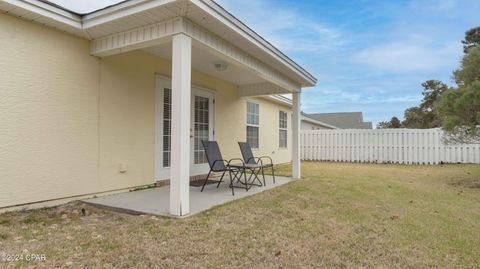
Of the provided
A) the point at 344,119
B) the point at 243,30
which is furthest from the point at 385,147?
the point at 344,119

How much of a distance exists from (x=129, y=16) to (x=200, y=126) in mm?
3585

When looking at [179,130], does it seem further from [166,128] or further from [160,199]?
[166,128]

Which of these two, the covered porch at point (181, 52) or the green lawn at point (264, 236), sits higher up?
the covered porch at point (181, 52)

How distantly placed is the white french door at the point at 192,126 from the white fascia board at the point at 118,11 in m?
1.84

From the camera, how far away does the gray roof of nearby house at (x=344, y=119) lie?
96.2 feet

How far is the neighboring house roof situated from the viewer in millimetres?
3588

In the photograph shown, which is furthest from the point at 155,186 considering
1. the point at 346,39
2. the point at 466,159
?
the point at 466,159

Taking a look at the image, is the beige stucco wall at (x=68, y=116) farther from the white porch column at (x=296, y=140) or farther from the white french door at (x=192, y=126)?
the white porch column at (x=296, y=140)

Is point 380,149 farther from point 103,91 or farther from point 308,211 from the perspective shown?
point 103,91

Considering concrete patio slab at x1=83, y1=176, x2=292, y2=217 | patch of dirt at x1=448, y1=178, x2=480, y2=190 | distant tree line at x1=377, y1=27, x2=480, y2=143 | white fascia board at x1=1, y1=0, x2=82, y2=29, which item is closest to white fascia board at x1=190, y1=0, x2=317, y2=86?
white fascia board at x1=1, y1=0, x2=82, y2=29

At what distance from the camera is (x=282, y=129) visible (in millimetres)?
12430

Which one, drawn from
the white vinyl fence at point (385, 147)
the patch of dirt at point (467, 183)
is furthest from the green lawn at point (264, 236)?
the white vinyl fence at point (385, 147)

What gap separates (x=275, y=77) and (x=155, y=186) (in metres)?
3.44

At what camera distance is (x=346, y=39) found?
41.0 ft
